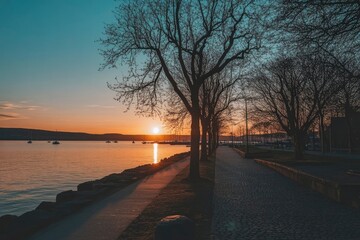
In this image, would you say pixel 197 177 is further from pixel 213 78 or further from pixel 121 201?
pixel 213 78

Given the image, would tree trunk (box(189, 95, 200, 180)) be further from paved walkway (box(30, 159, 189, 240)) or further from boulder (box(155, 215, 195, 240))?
boulder (box(155, 215, 195, 240))

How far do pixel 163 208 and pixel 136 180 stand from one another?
9490 millimetres

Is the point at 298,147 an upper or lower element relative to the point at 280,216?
upper

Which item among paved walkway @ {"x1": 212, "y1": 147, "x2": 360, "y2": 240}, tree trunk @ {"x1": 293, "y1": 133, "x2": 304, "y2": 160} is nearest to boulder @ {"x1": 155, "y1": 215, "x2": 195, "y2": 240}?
paved walkway @ {"x1": 212, "y1": 147, "x2": 360, "y2": 240}

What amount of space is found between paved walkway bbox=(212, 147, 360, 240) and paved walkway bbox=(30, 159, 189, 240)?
249 cm

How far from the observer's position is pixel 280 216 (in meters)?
10.8

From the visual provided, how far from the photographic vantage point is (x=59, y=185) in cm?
2842

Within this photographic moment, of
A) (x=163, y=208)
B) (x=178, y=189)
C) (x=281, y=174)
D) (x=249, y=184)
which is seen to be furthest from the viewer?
(x=281, y=174)

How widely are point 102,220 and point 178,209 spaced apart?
2590 millimetres

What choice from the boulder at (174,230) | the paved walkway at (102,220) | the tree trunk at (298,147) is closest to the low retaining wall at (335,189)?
the paved walkway at (102,220)

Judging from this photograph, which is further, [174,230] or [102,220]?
[102,220]

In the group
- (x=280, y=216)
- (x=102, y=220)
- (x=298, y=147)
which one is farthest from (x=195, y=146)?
(x=298, y=147)

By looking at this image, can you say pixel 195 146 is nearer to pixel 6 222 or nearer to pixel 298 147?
pixel 6 222

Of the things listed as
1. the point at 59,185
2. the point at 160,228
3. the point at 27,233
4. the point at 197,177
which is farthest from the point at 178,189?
the point at 59,185
